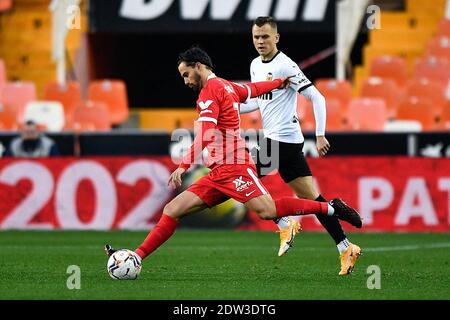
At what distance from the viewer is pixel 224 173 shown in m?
8.87

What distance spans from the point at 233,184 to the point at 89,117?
902 cm

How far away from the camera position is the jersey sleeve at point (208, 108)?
28.1 feet

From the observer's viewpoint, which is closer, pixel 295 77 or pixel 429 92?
pixel 295 77

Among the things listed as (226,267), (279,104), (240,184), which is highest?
(279,104)

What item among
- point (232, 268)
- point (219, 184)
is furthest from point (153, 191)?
point (219, 184)

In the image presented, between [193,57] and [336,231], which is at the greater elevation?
[193,57]

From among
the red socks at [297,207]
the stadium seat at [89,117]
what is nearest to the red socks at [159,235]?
the red socks at [297,207]

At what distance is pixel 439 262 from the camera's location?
10625 mm

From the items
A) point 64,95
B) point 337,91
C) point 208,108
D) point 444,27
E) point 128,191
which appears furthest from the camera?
point 444,27

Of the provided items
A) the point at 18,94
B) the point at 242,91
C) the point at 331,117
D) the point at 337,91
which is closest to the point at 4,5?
the point at 18,94

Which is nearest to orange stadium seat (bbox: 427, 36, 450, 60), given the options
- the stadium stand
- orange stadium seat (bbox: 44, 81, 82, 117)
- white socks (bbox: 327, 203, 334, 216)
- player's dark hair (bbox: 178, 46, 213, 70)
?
the stadium stand

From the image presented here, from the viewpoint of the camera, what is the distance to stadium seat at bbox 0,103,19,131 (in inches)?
689

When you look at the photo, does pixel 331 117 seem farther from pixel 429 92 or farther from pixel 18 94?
pixel 18 94

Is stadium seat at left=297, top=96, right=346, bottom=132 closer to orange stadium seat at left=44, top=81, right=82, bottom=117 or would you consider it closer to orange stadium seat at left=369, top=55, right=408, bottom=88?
orange stadium seat at left=369, top=55, right=408, bottom=88
